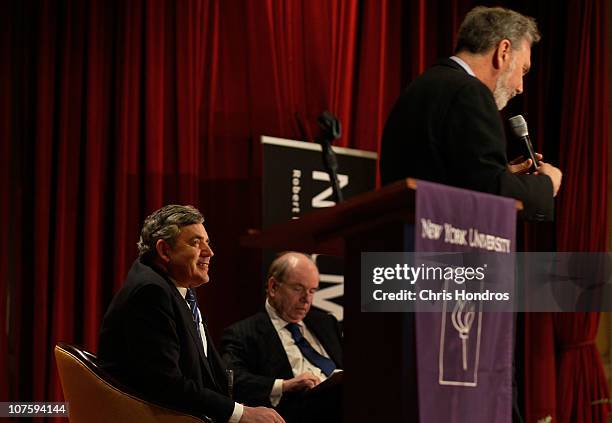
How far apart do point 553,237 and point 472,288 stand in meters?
3.92

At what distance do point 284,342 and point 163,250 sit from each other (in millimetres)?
1188

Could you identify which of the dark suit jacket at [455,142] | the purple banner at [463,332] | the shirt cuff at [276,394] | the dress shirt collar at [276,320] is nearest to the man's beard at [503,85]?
the dark suit jacket at [455,142]

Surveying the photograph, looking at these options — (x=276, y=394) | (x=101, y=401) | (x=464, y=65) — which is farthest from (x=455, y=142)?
(x=276, y=394)

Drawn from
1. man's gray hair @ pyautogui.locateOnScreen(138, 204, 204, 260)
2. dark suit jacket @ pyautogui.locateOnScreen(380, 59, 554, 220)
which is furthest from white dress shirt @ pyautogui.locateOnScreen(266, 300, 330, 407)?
dark suit jacket @ pyautogui.locateOnScreen(380, 59, 554, 220)

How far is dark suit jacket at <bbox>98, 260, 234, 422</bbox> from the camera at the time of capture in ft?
10.2

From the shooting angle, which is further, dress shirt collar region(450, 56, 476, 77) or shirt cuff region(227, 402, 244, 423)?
shirt cuff region(227, 402, 244, 423)

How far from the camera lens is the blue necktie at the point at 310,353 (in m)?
4.47

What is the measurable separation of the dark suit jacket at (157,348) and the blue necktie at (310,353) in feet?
3.94

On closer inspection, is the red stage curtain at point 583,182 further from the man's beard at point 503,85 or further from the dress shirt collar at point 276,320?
the man's beard at point 503,85

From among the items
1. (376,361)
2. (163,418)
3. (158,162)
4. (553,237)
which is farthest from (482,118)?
(553,237)

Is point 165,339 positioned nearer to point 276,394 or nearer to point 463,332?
point 276,394

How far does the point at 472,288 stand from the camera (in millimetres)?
2070

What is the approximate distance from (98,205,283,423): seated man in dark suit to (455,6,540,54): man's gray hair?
1.29 m

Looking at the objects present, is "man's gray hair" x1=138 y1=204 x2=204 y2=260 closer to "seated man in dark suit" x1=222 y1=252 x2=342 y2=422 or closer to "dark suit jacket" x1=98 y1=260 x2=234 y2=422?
"dark suit jacket" x1=98 y1=260 x2=234 y2=422
